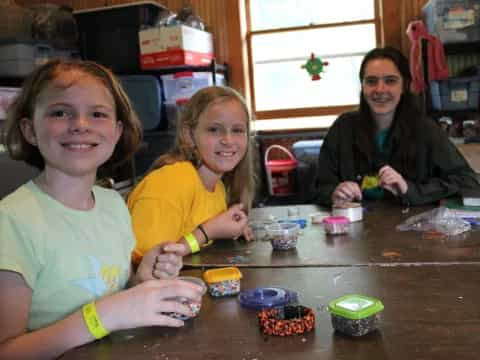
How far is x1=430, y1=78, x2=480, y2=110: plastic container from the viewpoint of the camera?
3566mm

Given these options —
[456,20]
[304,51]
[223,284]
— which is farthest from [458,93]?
[223,284]

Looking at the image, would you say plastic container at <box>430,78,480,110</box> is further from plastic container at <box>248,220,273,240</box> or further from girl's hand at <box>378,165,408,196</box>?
plastic container at <box>248,220,273,240</box>

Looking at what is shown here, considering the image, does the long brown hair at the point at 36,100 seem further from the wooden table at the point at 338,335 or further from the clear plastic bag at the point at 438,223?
the clear plastic bag at the point at 438,223

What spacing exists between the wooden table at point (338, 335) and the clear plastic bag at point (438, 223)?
428 millimetres

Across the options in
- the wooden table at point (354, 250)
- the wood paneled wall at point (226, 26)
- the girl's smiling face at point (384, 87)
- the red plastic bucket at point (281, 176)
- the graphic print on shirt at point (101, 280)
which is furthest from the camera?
the wood paneled wall at point (226, 26)

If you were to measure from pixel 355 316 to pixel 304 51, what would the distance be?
397cm

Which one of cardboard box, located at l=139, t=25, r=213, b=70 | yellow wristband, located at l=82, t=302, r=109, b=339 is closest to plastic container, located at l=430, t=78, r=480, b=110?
cardboard box, located at l=139, t=25, r=213, b=70

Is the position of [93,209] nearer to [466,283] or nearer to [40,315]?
[40,315]

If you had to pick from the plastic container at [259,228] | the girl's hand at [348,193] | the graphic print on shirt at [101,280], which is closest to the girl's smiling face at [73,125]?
the graphic print on shirt at [101,280]

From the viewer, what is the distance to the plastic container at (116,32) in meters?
3.98

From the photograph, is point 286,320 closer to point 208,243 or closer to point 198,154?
point 208,243

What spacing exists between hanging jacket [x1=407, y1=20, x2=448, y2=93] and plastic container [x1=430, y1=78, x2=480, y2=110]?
0.08m

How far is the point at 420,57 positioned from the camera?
359 centimetres

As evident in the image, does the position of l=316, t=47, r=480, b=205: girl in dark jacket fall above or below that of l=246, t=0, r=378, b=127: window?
below
